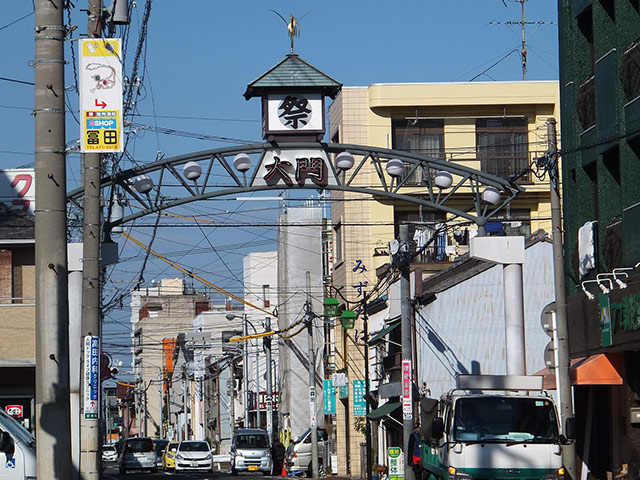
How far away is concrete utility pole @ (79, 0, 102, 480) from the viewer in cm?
1919

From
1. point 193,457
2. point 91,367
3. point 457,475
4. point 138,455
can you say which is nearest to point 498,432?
point 457,475

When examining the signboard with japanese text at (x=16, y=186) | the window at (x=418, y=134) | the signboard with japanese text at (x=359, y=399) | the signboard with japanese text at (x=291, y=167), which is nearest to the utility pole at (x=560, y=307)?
the signboard with japanese text at (x=291, y=167)

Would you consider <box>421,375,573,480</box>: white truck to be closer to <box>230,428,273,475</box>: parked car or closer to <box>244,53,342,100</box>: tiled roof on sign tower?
<box>244,53,342,100</box>: tiled roof on sign tower

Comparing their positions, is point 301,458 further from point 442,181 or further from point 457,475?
point 457,475

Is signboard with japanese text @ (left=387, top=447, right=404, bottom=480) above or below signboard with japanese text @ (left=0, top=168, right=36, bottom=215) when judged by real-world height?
below

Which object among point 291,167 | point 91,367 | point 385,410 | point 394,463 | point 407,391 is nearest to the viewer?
point 91,367

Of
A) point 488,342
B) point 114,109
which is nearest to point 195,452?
point 488,342

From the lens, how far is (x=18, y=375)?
119 feet

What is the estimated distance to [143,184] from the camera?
1169 inches

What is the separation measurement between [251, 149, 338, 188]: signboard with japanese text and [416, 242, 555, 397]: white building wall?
6.79 m

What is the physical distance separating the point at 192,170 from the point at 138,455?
29.7 meters

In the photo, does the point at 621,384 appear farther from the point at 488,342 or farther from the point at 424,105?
the point at 424,105

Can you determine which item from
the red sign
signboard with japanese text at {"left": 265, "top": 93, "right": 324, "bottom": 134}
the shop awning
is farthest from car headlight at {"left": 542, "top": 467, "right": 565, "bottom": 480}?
the red sign

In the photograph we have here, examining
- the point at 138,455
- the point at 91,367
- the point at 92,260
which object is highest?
the point at 92,260
